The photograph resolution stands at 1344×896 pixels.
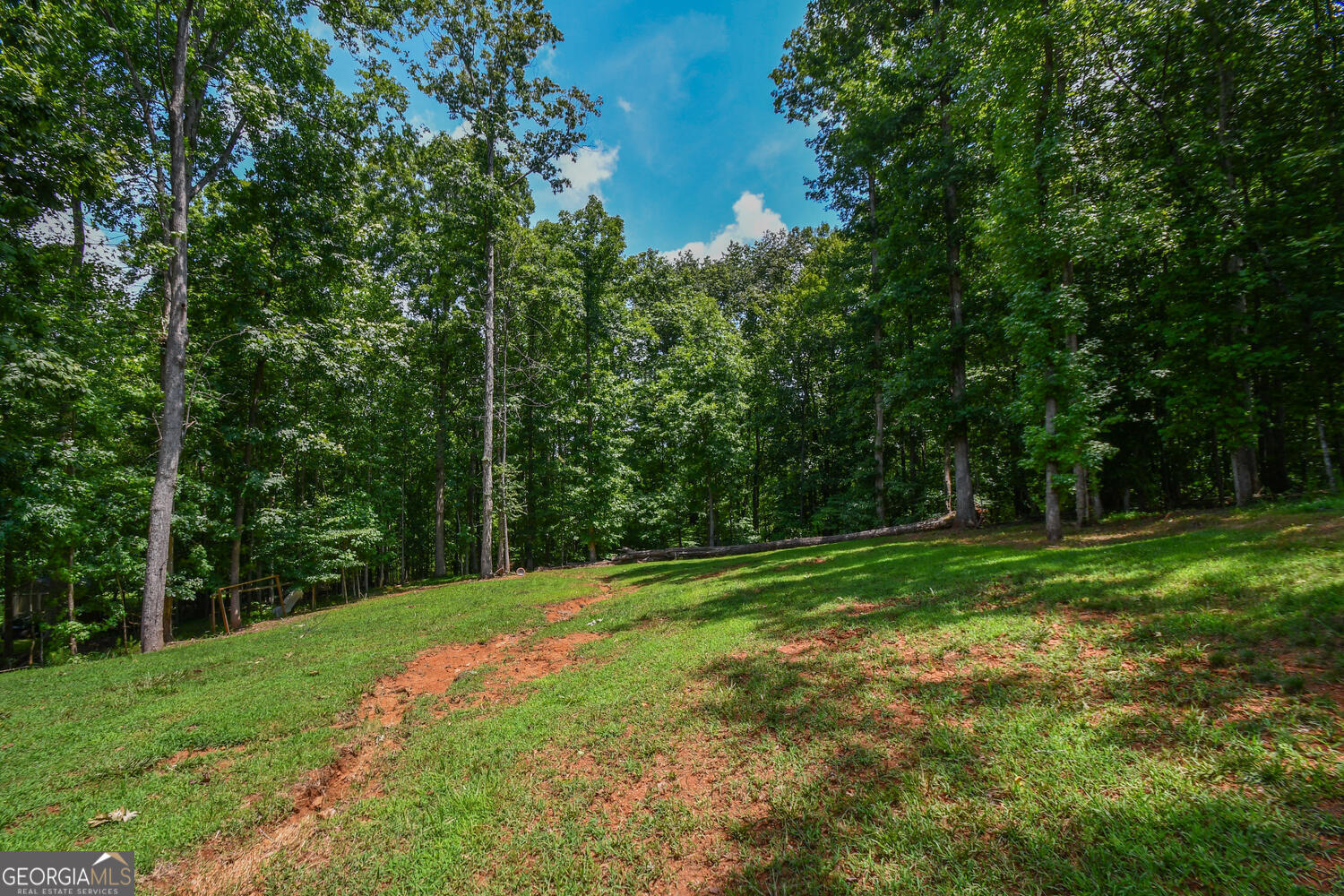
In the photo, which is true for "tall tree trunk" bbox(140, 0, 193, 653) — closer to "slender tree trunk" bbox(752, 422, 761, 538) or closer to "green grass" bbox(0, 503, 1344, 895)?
"green grass" bbox(0, 503, 1344, 895)

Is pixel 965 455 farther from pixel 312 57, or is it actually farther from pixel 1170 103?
pixel 312 57

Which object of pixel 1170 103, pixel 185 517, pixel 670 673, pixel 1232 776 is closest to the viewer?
pixel 1232 776

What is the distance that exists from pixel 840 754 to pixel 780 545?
52.4 ft

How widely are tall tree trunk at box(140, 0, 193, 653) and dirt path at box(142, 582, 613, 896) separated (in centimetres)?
783

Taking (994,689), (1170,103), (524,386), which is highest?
(1170,103)

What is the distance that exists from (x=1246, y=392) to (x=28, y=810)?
19354mm

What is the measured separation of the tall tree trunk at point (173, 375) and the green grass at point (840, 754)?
371 centimetres

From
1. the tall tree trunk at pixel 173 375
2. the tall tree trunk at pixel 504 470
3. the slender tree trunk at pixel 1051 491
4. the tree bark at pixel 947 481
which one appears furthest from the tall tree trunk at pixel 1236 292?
the tall tree trunk at pixel 173 375

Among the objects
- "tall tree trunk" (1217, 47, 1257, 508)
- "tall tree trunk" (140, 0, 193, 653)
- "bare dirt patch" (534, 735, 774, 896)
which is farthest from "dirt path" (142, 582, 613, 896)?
"tall tree trunk" (1217, 47, 1257, 508)

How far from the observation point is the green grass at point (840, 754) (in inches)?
97.0

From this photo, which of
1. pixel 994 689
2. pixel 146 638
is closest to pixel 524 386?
pixel 146 638

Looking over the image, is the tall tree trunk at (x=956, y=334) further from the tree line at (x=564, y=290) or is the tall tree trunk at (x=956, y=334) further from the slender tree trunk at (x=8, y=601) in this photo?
the slender tree trunk at (x=8, y=601)

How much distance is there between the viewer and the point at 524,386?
23.5 metres

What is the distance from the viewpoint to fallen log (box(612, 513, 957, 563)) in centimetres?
1622
